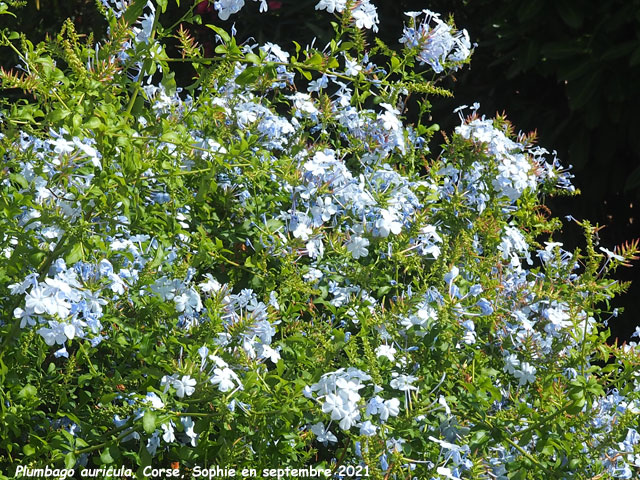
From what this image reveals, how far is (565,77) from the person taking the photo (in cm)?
335

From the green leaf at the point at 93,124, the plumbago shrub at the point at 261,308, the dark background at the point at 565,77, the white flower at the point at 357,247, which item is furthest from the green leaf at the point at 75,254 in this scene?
the dark background at the point at 565,77

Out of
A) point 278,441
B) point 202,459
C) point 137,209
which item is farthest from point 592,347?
point 137,209

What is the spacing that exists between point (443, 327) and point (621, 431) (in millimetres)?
365

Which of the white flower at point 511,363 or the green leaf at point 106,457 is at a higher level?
the white flower at point 511,363

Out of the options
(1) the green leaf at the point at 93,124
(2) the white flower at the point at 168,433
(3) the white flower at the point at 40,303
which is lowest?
(2) the white flower at the point at 168,433

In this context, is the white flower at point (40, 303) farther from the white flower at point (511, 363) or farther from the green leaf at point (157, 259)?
the white flower at point (511, 363)

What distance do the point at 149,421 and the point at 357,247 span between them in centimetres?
55

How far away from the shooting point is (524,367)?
1669 mm

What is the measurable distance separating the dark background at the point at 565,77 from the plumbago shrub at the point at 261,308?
62.6 inches

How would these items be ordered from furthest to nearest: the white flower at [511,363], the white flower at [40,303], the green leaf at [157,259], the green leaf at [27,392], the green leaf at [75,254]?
1. the white flower at [511,363]
2. the green leaf at [157,259]
3. the green leaf at [27,392]
4. the green leaf at [75,254]
5. the white flower at [40,303]

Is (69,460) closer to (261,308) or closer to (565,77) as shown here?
(261,308)

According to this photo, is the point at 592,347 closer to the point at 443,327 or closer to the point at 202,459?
the point at 443,327

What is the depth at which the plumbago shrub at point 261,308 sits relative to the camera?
1.42 metres

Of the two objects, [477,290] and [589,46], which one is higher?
[589,46]
